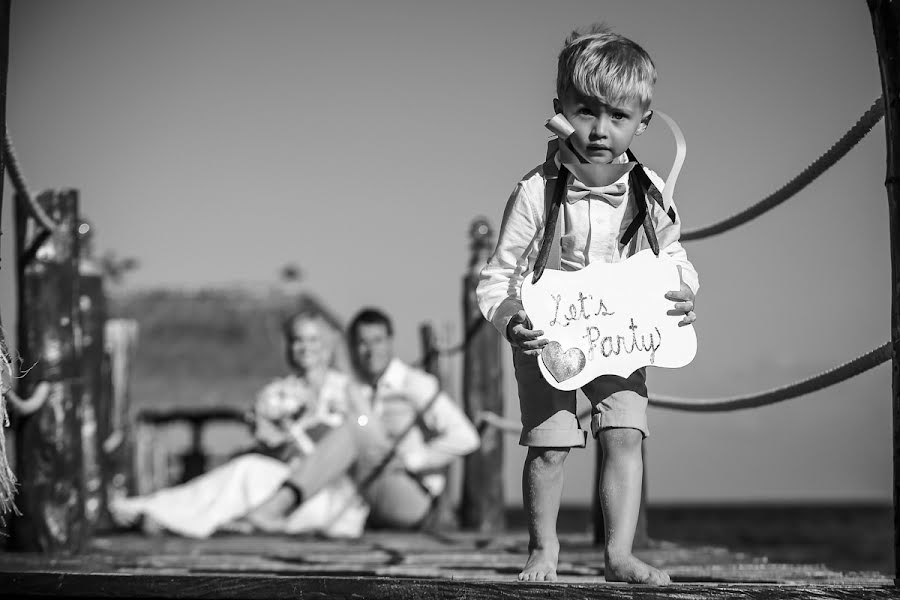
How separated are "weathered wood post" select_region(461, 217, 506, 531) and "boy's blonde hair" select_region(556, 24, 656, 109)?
3966 mm

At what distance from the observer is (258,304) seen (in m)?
32.7

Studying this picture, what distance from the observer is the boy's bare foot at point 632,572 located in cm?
235

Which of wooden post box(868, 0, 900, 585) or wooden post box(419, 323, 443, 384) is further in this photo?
wooden post box(419, 323, 443, 384)

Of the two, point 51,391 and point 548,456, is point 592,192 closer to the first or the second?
point 548,456

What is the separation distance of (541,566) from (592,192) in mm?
756

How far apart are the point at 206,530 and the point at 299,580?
329 centimetres

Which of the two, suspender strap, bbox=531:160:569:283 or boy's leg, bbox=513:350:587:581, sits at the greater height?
suspender strap, bbox=531:160:569:283

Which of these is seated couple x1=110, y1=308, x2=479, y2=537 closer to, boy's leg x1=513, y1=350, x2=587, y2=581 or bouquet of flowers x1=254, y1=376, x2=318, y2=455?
bouquet of flowers x1=254, y1=376, x2=318, y2=455

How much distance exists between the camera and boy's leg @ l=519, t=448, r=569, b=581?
2502mm

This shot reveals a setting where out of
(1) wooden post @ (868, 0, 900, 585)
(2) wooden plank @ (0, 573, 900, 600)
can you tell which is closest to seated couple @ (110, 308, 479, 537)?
(2) wooden plank @ (0, 573, 900, 600)

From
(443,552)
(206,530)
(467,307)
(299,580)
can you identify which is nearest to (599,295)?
(299,580)

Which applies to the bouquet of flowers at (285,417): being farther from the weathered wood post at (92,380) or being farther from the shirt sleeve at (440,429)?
the weathered wood post at (92,380)

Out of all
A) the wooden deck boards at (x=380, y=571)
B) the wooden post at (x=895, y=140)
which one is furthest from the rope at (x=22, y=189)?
the wooden post at (x=895, y=140)

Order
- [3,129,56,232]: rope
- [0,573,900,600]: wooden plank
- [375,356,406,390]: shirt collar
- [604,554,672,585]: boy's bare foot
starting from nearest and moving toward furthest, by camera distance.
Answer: [0,573,900,600]: wooden plank < [604,554,672,585]: boy's bare foot < [3,129,56,232]: rope < [375,356,406,390]: shirt collar
